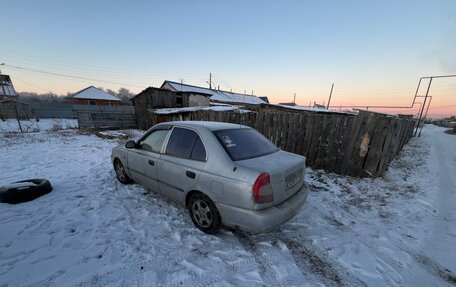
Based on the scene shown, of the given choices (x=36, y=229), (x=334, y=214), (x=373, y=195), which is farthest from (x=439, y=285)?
(x=36, y=229)

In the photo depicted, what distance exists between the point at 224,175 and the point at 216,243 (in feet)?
3.34

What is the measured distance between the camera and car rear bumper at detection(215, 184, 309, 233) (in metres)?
2.38

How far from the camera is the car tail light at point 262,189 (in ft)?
7.70

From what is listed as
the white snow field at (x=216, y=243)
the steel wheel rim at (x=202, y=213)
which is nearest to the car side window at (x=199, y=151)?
the steel wheel rim at (x=202, y=213)

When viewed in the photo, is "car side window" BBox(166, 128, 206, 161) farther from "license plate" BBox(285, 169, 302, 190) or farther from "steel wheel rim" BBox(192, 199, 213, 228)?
"license plate" BBox(285, 169, 302, 190)

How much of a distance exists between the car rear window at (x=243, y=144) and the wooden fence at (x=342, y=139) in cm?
342

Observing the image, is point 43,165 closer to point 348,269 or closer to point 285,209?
point 285,209

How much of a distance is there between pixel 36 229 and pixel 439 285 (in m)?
5.28

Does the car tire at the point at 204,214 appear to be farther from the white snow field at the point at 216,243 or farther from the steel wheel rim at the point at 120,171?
the steel wheel rim at the point at 120,171

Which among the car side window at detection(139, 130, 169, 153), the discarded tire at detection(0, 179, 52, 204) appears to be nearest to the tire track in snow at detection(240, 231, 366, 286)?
the car side window at detection(139, 130, 169, 153)

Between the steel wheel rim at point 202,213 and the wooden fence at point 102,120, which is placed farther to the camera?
the wooden fence at point 102,120

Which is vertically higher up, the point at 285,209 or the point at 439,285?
the point at 285,209

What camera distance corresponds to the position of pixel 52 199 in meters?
3.83

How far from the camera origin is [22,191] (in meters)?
3.62
